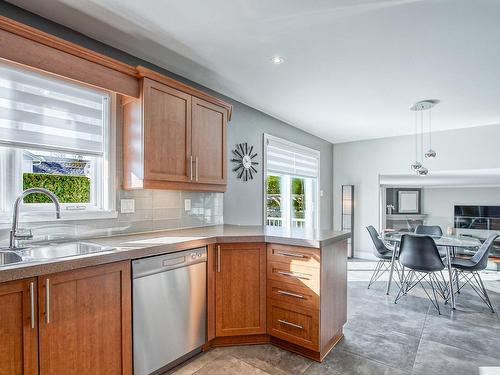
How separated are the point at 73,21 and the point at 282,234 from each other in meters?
2.21

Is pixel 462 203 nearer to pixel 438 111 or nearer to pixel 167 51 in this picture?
pixel 438 111

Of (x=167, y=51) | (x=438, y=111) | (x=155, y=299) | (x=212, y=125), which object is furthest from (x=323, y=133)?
(x=155, y=299)

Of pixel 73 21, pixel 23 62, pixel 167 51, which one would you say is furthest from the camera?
pixel 167 51

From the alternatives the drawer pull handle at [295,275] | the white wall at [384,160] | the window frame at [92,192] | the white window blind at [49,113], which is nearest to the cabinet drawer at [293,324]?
the drawer pull handle at [295,275]

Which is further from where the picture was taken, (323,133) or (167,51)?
(323,133)

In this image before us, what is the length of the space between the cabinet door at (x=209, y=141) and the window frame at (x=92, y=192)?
0.67 metres

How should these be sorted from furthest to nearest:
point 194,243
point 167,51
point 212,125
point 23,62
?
1. point 212,125
2. point 167,51
3. point 194,243
4. point 23,62

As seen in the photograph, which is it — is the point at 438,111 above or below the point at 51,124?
above

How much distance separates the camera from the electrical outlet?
7.79 feet

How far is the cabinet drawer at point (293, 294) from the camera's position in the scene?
7.24 feet

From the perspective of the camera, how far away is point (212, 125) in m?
2.79

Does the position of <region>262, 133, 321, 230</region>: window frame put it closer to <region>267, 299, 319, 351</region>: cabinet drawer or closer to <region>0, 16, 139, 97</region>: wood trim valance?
<region>267, 299, 319, 351</region>: cabinet drawer

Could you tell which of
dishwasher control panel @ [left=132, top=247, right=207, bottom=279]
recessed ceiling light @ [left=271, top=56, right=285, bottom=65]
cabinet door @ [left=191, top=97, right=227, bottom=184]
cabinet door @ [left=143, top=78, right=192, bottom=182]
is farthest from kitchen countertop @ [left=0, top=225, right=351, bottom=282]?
recessed ceiling light @ [left=271, top=56, right=285, bottom=65]

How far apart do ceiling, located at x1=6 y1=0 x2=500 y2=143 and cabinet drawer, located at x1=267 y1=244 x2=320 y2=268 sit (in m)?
1.61
